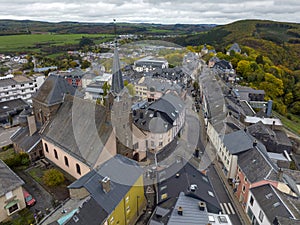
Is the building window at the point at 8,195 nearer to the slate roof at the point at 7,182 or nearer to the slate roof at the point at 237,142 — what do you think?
the slate roof at the point at 7,182

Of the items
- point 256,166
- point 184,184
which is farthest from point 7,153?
point 256,166

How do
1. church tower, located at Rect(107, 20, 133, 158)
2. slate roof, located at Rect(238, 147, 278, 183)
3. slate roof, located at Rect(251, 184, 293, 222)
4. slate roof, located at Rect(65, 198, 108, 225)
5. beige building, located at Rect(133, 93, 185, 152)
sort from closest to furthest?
slate roof, located at Rect(65, 198, 108, 225)
slate roof, located at Rect(251, 184, 293, 222)
slate roof, located at Rect(238, 147, 278, 183)
church tower, located at Rect(107, 20, 133, 158)
beige building, located at Rect(133, 93, 185, 152)

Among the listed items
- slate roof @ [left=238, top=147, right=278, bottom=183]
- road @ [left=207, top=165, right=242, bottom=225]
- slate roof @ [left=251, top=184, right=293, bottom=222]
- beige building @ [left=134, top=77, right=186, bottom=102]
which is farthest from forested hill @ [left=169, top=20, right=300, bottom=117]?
slate roof @ [left=251, top=184, right=293, bottom=222]

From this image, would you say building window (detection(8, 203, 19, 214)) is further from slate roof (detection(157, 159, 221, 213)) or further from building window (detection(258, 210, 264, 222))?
building window (detection(258, 210, 264, 222))

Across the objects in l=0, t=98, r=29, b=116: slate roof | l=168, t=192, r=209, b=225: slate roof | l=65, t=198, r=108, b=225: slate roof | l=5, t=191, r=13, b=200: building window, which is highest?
l=65, t=198, r=108, b=225: slate roof

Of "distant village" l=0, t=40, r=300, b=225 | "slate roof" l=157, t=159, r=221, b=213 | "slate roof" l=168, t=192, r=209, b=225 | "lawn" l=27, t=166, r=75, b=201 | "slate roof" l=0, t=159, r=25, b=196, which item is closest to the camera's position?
"slate roof" l=168, t=192, r=209, b=225

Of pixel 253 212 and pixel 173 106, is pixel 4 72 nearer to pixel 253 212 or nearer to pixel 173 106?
pixel 173 106
